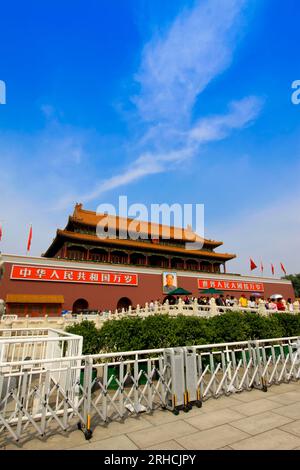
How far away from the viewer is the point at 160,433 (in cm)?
312

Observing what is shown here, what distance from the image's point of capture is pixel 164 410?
385 centimetres

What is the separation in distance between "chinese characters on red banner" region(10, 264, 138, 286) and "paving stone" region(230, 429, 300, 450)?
16.7 m

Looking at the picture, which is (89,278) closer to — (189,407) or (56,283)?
(56,283)

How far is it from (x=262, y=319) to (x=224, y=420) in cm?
513

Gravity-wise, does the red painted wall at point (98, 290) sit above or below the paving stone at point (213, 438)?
above

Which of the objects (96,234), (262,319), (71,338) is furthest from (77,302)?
(71,338)

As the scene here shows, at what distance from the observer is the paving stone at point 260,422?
324cm

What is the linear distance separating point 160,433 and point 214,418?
866mm

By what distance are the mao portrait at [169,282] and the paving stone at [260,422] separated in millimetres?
19604

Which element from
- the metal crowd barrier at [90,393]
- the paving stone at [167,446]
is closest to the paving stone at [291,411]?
the metal crowd barrier at [90,393]

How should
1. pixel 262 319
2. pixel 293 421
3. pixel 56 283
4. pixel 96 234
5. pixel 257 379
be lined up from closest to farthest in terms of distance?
pixel 293 421, pixel 257 379, pixel 262 319, pixel 56 283, pixel 96 234

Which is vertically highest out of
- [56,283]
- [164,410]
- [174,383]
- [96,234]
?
[96,234]

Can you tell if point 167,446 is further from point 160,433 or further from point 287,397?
point 287,397

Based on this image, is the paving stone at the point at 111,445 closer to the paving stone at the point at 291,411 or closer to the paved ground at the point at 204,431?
the paved ground at the point at 204,431
